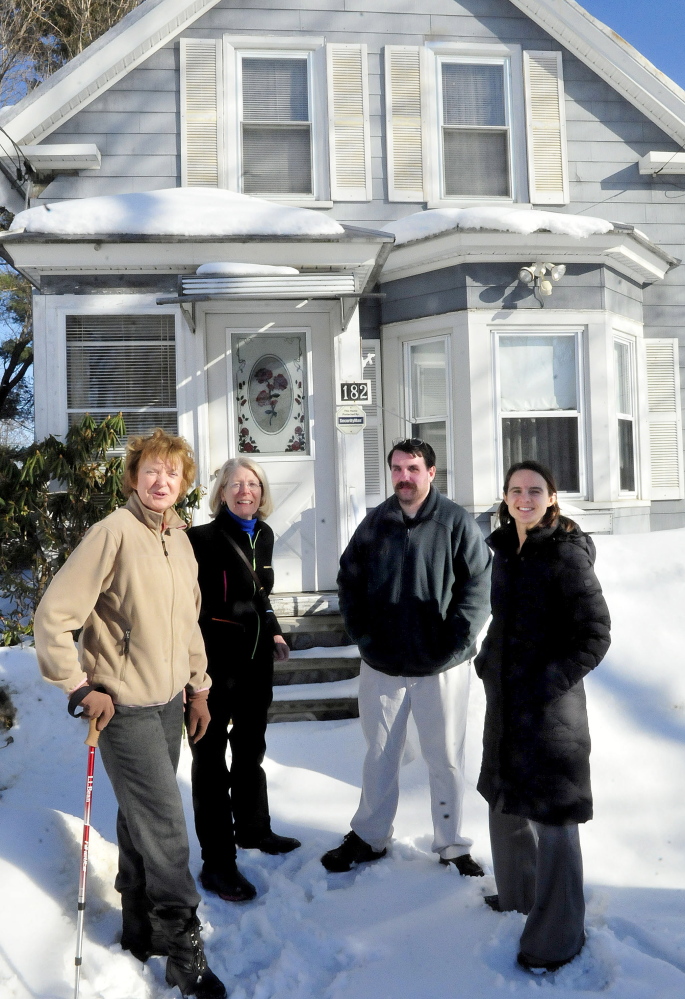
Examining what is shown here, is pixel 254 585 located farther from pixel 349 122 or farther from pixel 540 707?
pixel 349 122

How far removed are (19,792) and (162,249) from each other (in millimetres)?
4199

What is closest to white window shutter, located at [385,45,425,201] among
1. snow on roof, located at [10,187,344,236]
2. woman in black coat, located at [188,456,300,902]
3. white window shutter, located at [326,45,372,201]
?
white window shutter, located at [326,45,372,201]

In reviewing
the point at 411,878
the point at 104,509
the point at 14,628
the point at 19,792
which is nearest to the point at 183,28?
the point at 104,509

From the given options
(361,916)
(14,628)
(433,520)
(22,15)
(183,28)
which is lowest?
(361,916)

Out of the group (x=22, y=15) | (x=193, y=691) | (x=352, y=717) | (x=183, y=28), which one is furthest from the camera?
(x=22, y=15)

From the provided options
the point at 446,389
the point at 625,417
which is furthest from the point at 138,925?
the point at 625,417

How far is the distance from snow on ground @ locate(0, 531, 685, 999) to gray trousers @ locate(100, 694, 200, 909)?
1.24 ft

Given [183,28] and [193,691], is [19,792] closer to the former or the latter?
[193,691]

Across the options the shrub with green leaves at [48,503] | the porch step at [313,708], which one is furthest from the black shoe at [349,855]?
the shrub with green leaves at [48,503]

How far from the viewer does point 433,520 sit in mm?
3965

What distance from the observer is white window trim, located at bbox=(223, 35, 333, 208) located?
872cm

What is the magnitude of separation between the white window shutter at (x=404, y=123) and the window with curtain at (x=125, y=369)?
11.0 ft

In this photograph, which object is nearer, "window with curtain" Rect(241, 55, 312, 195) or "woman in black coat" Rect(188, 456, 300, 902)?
"woman in black coat" Rect(188, 456, 300, 902)

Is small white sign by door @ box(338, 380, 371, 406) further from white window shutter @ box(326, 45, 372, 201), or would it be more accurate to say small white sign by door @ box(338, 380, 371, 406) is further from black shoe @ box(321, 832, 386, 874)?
black shoe @ box(321, 832, 386, 874)
